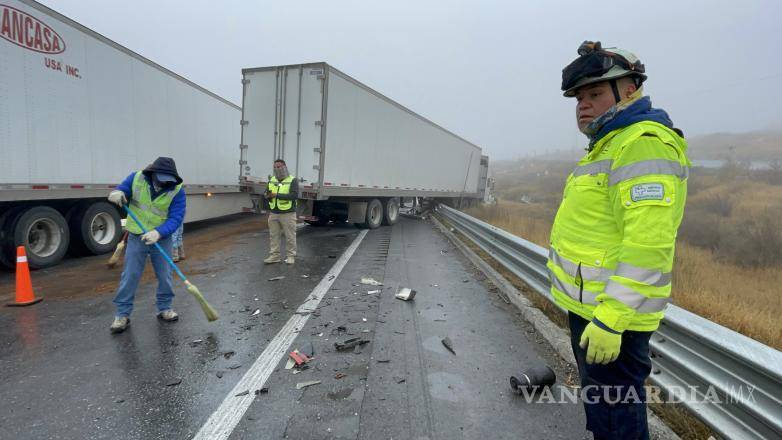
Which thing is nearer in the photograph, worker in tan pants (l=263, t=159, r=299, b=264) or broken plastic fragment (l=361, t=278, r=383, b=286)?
broken plastic fragment (l=361, t=278, r=383, b=286)

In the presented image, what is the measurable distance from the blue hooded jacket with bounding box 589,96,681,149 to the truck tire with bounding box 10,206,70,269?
785 cm

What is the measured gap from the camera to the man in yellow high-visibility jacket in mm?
1490

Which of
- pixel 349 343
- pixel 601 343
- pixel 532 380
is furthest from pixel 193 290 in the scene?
pixel 601 343

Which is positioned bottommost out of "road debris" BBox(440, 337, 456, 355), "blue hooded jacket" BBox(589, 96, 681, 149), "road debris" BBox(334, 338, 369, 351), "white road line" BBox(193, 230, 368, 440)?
"white road line" BBox(193, 230, 368, 440)

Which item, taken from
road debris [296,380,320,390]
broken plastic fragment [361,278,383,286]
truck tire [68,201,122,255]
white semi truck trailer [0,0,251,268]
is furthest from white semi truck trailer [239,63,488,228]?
road debris [296,380,320,390]

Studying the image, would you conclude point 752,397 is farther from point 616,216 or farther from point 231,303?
point 231,303

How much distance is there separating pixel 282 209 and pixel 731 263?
1039 centimetres

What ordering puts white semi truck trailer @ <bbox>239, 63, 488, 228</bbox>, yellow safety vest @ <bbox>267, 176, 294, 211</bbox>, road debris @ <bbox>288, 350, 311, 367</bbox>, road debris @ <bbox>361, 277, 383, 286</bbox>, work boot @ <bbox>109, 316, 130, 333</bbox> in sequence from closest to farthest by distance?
road debris @ <bbox>288, 350, 311, 367</bbox> < work boot @ <bbox>109, 316, 130, 333</bbox> < road debris @ <bbox>361, 277, 383, 286</bbox> < yellow safety vest @ <bbox>267, 176, 294, 211</bbox> < white semi truck trailer @ <bbox>239, 63, 488, 228</bbox>

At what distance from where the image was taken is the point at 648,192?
1496 mm

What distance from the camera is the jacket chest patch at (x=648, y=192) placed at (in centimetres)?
148

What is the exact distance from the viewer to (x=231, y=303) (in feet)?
15.7

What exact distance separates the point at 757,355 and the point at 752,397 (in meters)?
0.21

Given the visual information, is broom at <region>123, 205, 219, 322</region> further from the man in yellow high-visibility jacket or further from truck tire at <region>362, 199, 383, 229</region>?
truck tire at <region>362, 199, 383, 229</region>

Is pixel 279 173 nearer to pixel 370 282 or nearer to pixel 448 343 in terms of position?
pixel 370 282
